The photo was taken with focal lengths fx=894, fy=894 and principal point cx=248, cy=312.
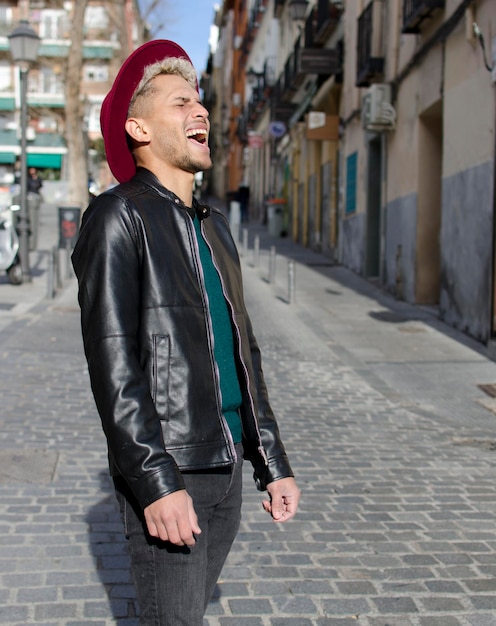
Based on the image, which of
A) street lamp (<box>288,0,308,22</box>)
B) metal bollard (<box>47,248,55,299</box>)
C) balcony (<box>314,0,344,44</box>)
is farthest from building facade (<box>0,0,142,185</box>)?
metal bollard (<box>47,248,55,299</box>)

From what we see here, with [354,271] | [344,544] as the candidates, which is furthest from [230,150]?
[344,544]

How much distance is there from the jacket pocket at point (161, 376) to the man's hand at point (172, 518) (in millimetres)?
196

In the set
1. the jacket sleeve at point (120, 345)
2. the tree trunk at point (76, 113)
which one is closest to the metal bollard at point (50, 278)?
the jacket sleeve at point (120, 345)

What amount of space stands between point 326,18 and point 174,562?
2139cm

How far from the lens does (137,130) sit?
230cm

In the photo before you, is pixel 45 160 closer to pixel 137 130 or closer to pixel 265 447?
pixel 137 130

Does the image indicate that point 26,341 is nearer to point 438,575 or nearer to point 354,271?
point 438,575

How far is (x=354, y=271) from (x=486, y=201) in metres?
9.31

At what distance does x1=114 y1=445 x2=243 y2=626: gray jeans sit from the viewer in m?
2.10

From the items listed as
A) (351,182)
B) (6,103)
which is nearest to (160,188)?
(351,182)

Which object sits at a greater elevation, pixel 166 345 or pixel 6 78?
pixel 6 78

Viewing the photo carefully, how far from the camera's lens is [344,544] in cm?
424

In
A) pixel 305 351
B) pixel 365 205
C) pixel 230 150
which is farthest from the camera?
pixel 230 150

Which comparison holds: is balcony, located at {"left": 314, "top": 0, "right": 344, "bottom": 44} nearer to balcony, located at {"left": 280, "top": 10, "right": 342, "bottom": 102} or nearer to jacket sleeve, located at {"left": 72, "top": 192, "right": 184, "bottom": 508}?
balcony, located at {"left": 280, "top": 10, "right": 342, "bottom": 102}
